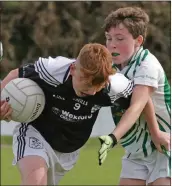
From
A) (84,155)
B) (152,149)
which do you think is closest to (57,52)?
(84,155)

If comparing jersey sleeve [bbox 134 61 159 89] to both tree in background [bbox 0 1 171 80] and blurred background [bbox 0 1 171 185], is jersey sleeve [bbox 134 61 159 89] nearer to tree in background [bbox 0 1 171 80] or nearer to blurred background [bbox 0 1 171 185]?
blurred background [bbox 0 1 171 185]

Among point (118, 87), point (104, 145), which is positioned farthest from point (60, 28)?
point (104, 145)

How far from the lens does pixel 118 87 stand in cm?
507

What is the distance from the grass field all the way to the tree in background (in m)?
8.66

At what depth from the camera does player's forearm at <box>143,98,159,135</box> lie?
5352mm

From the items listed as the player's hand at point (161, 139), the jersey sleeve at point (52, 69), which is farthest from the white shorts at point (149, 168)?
the jersey sleeve at point (52, 69)

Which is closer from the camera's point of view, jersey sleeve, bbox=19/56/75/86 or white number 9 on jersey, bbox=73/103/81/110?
jersey sleeve, bbox=19/56/75/86

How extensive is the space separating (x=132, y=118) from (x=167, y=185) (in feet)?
3.35

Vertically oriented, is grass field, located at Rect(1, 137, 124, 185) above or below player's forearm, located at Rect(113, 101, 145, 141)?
below

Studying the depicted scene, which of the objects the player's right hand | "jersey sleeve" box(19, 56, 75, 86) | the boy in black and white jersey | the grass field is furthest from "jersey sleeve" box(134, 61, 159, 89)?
the grass field

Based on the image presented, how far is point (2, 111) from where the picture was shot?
4.97m

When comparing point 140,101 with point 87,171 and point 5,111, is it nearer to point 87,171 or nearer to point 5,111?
point 5,111

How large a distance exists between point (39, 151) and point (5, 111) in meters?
0.40

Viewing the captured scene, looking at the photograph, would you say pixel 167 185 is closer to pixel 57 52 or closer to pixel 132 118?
pixel 132 118
